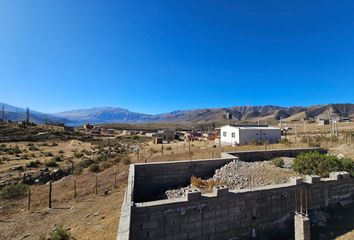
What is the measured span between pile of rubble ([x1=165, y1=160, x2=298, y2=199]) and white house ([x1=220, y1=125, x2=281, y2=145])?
1826 centimetres

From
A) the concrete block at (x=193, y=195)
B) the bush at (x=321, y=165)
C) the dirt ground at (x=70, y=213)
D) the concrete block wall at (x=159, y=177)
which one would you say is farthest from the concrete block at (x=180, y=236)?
the bush at (x=321, y=165)

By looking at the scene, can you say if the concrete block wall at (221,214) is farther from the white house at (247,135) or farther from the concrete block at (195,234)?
the white house at (247,135)

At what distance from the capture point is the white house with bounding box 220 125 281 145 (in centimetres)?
3303

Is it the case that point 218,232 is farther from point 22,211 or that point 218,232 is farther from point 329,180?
point 22,211

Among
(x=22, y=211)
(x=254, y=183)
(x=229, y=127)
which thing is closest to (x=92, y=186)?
(x=22, y=211)

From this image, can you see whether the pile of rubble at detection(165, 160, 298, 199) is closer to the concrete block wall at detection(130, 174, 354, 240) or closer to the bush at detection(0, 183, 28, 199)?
the concrete block wall at detection(130, 174, 354, 240)

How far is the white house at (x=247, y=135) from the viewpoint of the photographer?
33.0 metres

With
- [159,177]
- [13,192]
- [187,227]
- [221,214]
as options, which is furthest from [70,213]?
[221,214]

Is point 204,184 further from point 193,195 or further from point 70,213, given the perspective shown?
point 70,213

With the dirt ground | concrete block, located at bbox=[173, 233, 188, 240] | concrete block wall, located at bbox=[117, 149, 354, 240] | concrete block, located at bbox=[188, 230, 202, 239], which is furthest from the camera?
the dirt ground

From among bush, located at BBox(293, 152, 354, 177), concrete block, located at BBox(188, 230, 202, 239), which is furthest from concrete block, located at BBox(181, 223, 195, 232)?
bush, located at BBox(293, 152, 354, 177)

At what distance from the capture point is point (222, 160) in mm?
14656

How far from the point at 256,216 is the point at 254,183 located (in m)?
3.58

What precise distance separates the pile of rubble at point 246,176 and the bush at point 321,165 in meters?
0.71
